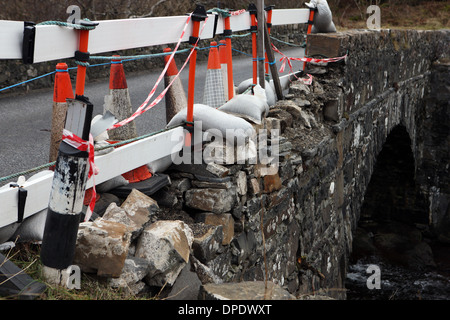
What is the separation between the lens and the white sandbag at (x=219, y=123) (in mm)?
4133

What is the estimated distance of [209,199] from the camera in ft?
13.2

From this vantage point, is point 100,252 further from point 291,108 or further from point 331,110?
point 331,110

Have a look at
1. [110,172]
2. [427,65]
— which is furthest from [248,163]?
[427,65]

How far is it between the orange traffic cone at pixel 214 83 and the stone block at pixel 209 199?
1.39 metres

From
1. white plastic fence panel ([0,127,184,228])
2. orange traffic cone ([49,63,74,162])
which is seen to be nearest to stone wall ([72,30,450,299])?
white plastic fence panel ([0,127,184,228])

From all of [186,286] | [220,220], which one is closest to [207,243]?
[220,220]

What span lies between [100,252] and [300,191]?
3106mm

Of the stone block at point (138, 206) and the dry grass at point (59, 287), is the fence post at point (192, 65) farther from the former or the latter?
the dry grass at point (59, 287)

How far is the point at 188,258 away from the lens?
3.26 metres

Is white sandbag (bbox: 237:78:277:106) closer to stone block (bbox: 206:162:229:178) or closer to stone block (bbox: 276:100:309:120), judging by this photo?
stone block (bbox: 276:100:309:120)

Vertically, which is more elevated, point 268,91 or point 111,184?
point 268,91

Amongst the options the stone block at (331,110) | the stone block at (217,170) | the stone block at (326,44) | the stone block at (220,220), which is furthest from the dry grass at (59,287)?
the stone block at (326,44)

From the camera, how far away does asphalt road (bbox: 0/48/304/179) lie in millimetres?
5773

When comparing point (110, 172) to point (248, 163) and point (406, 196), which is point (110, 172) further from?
point (406, 196)
